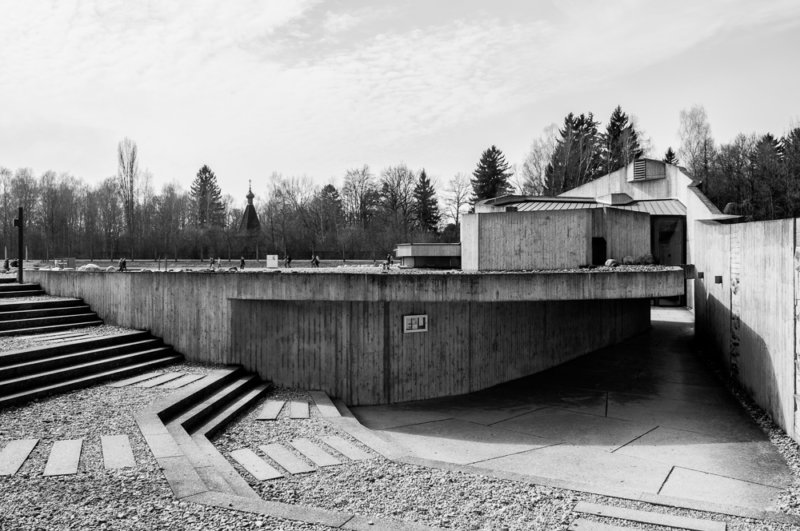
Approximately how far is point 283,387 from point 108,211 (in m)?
54.7

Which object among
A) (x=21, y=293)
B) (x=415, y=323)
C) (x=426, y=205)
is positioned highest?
(x=426, y=205)

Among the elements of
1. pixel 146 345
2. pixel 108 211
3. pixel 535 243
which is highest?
pixel 108 211

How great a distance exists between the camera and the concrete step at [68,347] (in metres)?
9.20

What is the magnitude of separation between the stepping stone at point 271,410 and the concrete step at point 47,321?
19.3 ft

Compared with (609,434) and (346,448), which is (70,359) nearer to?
(346,448)

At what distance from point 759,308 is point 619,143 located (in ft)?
157

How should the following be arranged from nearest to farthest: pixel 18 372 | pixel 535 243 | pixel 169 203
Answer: pixel 18 372
pixel 535 243
pixel 169 203

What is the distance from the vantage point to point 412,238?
1991 inches

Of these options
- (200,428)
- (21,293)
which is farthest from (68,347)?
(21,293)

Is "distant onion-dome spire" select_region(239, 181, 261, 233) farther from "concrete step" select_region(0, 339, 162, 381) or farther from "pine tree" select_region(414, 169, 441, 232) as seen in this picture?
"concrete step" select_region(0, 339, 162, 381)

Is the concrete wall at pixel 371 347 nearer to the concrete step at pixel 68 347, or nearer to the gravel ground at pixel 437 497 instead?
the concrete step at pixel 68 347

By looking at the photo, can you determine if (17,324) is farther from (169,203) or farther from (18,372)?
(169,203)

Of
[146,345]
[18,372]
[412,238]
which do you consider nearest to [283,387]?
[146,345]

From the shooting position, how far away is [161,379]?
10281 mm
